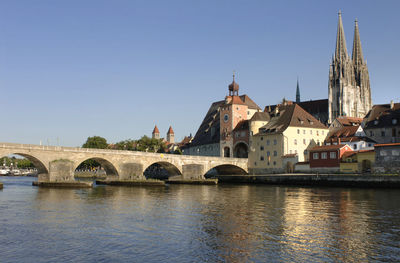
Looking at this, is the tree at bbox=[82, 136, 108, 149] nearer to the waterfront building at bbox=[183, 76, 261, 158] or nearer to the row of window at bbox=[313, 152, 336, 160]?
the waterfront building at bbox=[183, 76, 261, 158]

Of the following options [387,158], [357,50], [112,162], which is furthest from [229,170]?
[357,50]

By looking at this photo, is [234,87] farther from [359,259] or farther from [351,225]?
[359,259]

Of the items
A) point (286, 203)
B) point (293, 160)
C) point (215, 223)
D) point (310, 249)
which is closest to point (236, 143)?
point (293, 160)

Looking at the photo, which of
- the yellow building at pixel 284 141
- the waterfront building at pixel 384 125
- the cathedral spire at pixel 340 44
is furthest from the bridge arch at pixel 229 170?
the cathedral spire at pixel 340 44

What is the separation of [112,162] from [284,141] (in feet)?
116

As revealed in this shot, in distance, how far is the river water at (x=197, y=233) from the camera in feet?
66.7

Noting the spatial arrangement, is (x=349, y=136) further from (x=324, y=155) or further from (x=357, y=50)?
(x=357, y=50)

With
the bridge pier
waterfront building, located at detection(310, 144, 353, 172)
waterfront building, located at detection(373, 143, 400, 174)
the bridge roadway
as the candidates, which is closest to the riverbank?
waterfront building, located at detection(373, 143, 400, 174)

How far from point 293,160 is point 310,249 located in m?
66.8

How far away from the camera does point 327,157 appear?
8000 cm

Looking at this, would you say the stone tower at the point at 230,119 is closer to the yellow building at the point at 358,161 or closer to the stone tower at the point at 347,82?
the yellow building at the point at 358,161

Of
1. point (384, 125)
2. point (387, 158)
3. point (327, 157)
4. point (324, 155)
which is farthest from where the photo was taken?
point (384, 125)

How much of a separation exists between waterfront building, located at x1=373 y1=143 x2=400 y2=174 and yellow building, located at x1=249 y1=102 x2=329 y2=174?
19228mm

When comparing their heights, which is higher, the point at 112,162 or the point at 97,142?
the point at 97,142
